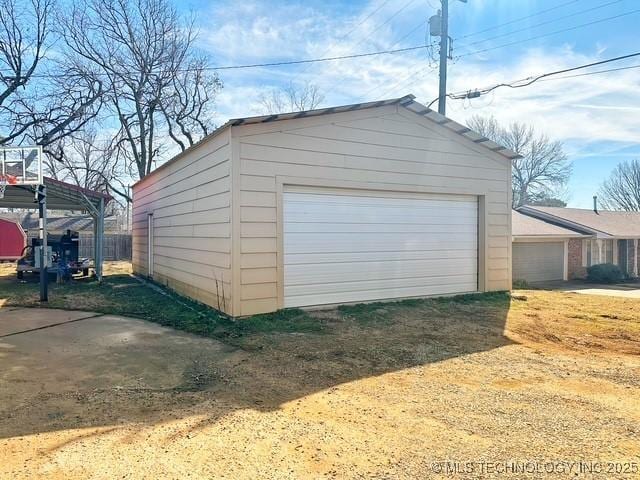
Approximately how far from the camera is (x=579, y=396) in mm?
3648

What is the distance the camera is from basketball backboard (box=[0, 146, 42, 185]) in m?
8.65

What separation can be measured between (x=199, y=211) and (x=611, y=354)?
6.57m

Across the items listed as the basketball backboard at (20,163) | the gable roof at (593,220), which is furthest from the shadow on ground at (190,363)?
the gable roof at (593,220)

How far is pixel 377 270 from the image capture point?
26.4 ft

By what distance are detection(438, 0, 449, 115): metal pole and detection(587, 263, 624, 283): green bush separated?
9239mm

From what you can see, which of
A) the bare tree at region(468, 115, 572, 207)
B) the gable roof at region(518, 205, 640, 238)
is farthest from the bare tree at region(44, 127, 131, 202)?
the bare tree at region(468, 115, 572, 207)

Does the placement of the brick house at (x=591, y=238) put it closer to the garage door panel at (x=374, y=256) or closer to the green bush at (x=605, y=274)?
the green bush at (x=605, y=274)

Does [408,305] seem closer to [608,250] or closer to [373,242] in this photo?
[373,242]

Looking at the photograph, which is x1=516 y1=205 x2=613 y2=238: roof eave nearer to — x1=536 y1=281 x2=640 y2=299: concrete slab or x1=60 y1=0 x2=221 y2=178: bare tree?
x1=536 y1=281 x2=640 y2=299: concrete slab

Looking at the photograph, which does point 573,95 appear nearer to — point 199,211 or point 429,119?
point 429,119

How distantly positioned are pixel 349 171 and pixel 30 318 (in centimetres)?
575

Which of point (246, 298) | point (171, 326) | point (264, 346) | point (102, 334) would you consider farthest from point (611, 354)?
point (102, 334)

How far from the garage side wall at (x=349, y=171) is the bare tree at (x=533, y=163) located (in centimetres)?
2646

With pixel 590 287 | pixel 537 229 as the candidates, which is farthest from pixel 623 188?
pixel 590 287
